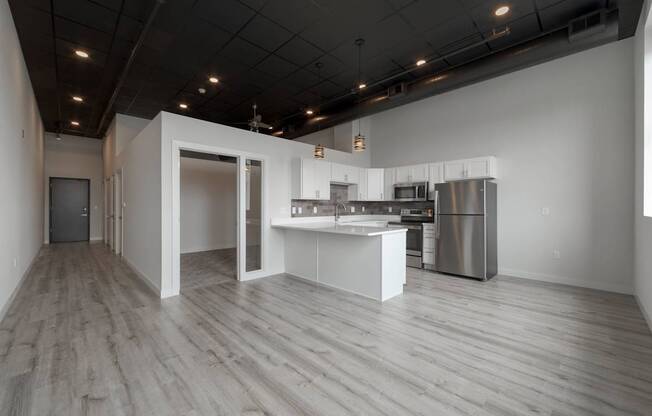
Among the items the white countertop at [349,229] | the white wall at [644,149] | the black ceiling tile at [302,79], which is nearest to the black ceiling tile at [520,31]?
the white wall at [644,149]

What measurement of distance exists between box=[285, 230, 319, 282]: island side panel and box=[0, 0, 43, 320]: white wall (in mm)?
3430

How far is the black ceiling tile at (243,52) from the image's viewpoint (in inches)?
153

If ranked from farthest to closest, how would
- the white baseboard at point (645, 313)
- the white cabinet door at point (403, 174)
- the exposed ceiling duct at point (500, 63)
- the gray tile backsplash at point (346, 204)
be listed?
the white cabinet door at point (403, 174), the gray tile backsplash at point (346, 204), the exposed ceiling duct at point (500, 63), the white baseboard at point (645, 313)

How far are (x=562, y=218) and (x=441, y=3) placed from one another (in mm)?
3516

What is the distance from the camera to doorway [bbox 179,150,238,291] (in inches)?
285

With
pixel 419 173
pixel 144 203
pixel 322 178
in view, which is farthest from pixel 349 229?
pixel 144 203

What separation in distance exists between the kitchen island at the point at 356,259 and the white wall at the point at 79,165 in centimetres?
Result: 836

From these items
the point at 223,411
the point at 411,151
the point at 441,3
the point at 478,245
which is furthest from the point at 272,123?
the point at 223,411

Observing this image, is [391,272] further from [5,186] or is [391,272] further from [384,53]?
[5,186]

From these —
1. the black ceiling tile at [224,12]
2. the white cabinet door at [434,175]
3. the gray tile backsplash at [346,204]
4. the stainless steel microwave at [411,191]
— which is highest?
the black ceiling tile at [224,12]

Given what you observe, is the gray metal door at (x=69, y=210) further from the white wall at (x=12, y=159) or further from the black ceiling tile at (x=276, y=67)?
the black ceiling tile at (x=276, y=67)

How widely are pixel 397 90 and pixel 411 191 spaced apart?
6.54ft

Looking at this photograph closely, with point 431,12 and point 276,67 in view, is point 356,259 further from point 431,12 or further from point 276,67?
point 276,67

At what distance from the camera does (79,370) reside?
2.08 meters
